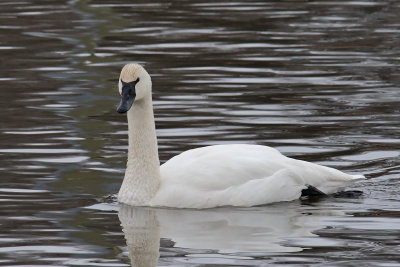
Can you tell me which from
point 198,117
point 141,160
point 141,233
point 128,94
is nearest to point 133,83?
point 128,94

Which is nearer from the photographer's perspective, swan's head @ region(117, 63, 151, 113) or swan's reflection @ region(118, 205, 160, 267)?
swan's reflection @ region(118, 205, 160, 267)

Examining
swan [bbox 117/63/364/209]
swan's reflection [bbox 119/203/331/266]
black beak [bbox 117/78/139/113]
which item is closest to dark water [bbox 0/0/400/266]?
swan's reflection [bbox 119/203/331/266]

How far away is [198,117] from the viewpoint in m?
14.5

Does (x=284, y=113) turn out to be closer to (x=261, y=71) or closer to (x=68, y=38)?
(x=261, y=71)

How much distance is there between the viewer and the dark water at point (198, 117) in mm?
9633

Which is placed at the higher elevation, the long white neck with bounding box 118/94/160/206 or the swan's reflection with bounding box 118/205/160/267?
the long white neck with bounding box 118/94/160/206

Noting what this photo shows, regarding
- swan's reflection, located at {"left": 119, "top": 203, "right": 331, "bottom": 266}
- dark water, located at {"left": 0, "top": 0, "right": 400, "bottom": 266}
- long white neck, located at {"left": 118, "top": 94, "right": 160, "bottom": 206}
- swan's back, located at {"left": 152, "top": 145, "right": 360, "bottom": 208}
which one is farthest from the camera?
long white neck, located at {"left": 118, "top": 94, "right": 160, "bottom": 206}

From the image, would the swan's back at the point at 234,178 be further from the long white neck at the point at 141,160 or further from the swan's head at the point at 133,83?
the swan's head at the point at 133,83

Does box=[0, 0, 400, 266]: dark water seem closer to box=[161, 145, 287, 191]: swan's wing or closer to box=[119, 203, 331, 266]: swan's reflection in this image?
box=[119, 203, 331, 266]: swan's reflection

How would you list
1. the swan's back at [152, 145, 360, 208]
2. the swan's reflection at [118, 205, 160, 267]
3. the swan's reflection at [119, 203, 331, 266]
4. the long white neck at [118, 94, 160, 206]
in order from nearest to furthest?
the swan's reflection at [118, 205, 160, 267] → the swan's reflection at [119, 203, 331, 266] → the swan's back at [152, 145, 360, 208] → the long white neck at [118, 94, 160, 206]

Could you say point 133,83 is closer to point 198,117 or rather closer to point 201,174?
point 201,174

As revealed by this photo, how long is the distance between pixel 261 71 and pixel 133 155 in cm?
670

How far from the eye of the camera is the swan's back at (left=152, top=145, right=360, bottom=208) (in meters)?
10.8

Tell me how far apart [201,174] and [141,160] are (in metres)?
0.59
